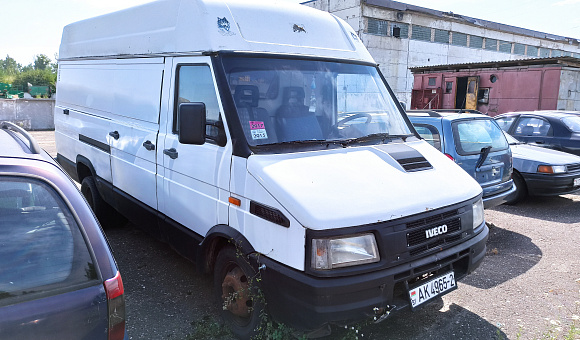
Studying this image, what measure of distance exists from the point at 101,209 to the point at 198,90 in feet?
10.2

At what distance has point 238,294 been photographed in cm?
321

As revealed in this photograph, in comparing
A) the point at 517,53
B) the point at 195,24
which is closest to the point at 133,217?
the point at 195,24

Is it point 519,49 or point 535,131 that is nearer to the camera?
point 535,131

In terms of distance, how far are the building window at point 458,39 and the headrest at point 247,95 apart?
134 feet

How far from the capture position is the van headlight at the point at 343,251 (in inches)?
103

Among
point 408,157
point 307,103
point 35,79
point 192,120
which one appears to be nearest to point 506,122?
point 408,157

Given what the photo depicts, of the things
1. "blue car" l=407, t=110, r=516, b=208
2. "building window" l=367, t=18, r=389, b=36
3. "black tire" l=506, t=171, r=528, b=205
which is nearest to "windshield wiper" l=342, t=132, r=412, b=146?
"blue car" l=407, t=110, r=516, b=208

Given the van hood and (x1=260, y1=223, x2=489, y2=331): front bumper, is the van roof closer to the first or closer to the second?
the van hood

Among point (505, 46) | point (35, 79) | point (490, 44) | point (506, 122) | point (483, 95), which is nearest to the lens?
point (506, 122)

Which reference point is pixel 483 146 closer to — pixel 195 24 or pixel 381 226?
pixel 381 226

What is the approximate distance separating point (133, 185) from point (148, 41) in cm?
155

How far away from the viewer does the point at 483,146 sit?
6.01 meters

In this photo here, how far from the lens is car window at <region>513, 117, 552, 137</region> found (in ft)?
30.2

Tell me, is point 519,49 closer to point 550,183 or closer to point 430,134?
point 550,183
